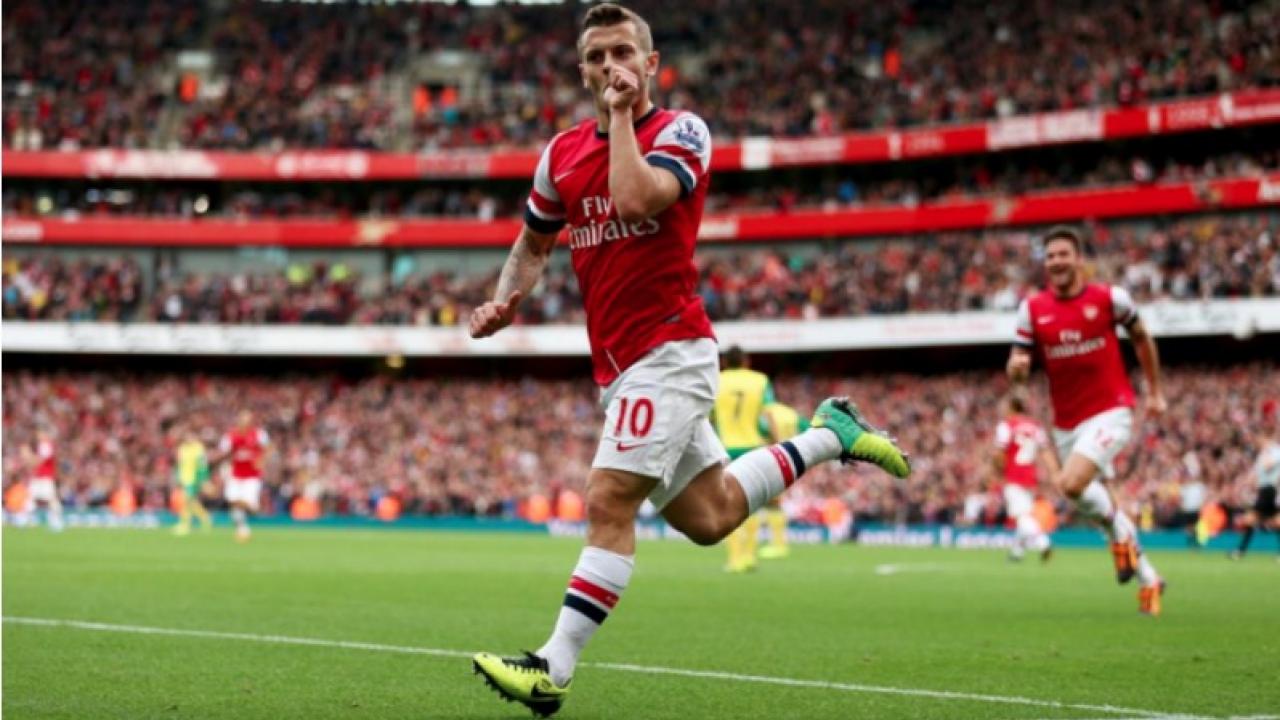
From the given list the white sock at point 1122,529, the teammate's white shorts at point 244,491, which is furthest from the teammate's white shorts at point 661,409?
the teammate's white shorts at point 244,491

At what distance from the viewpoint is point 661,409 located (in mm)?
6172

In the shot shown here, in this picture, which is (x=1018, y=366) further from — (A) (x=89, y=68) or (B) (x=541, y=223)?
(A) (x=89, y=68)

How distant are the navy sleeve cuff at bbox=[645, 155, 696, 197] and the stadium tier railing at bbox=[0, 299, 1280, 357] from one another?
3769 centimetres

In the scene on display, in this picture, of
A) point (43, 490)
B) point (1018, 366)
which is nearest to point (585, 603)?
point (1018, 366)

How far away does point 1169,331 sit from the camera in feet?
131

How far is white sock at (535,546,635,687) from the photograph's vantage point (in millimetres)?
6035

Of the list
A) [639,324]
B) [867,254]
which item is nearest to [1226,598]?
[639,324]

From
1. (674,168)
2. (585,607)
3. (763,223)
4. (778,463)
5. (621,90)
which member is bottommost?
(585,607)

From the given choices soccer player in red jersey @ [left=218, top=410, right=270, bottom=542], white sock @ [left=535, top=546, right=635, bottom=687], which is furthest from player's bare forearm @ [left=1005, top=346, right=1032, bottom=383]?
soccer player in red jersey @ [left=218, top=410, right=270, bottom=542]

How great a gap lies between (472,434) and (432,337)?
3.93 meters

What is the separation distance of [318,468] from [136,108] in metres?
16.2

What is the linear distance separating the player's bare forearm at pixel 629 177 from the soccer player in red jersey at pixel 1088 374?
6.07 metres

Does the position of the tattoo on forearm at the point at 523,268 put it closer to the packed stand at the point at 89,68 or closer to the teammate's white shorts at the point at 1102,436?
the teammate's white shorts at the point at 1102,436

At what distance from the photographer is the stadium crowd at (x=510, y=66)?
47.7m
